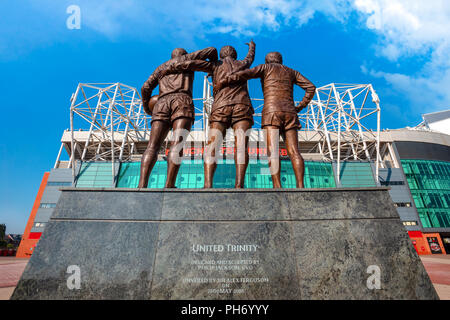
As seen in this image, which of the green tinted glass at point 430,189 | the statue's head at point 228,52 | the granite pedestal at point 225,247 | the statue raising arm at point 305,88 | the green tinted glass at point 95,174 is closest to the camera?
the granite pedestal at point 225,247

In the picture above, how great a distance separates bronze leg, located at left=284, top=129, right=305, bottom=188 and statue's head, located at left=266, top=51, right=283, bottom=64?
165 centimetres

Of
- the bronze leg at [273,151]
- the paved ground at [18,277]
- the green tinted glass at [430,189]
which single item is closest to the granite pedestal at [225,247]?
the bronze leg at [273,151]

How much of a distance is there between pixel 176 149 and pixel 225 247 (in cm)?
197

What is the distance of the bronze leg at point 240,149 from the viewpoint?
4035 mm

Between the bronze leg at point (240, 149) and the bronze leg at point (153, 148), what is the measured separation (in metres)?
1.36

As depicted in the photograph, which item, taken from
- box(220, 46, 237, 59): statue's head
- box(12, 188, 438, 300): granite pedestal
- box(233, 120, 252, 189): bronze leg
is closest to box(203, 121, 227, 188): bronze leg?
box(233, 120, 252, 189): bronze leg

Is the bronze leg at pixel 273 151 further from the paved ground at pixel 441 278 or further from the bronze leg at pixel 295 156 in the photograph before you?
the paved ground at pixel 441 278

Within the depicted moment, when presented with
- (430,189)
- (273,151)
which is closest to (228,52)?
(273,151)

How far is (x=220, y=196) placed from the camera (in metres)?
3.17

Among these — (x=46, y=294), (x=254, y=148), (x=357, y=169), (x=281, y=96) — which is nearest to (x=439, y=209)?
(x=357, y=169)

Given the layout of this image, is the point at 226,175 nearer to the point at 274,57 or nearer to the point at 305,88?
the point at 274,57

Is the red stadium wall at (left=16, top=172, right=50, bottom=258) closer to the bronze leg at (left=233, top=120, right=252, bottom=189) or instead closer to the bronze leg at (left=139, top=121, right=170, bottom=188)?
the bronze leg at (left=139, top=121, right=170, bottom=188)

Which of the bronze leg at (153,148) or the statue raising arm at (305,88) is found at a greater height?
the statue raising arm at (305,88)

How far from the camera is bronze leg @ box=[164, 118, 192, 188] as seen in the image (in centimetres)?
406
